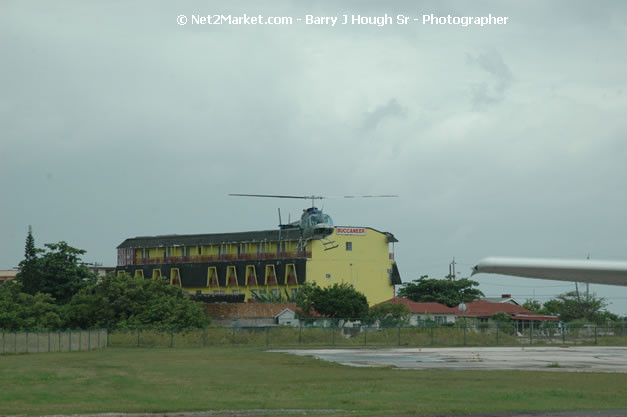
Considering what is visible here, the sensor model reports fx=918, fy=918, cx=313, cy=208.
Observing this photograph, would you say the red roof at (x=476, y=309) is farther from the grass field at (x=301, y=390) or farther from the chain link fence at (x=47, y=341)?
the grass field at (x=301, y=390)

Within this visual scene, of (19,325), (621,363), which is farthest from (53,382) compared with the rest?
(19,325)

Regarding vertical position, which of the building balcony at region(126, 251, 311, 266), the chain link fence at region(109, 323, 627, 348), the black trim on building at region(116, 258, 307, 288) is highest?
the building balcony at region(126, 251, 311, 266)

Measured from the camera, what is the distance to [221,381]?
32312mm

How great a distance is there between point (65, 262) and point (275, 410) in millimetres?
88529

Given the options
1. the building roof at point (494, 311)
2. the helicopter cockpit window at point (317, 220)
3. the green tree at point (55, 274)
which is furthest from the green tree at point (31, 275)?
the building roof at point (494, 311)

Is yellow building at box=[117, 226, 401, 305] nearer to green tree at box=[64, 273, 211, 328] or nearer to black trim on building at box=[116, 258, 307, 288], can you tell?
black trim on building at box=[116, 258, 307, 288]

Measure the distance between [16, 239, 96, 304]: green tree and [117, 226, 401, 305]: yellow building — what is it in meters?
30.3

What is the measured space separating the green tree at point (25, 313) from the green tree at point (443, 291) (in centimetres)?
6481

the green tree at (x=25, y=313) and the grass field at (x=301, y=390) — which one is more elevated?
the green tree at (x=25, y=313)

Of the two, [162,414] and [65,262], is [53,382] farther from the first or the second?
[65,262]

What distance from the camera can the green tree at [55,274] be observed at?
104 m

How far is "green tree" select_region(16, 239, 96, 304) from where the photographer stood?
104125 millimetres

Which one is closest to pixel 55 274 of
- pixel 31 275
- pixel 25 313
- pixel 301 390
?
pixel 31 275

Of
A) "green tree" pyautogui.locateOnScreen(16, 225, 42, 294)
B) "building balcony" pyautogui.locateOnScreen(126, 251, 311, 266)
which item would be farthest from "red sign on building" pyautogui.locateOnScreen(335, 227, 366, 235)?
"green tree" pyautogui.locateOnScreen(16, 225, 42, 294)
